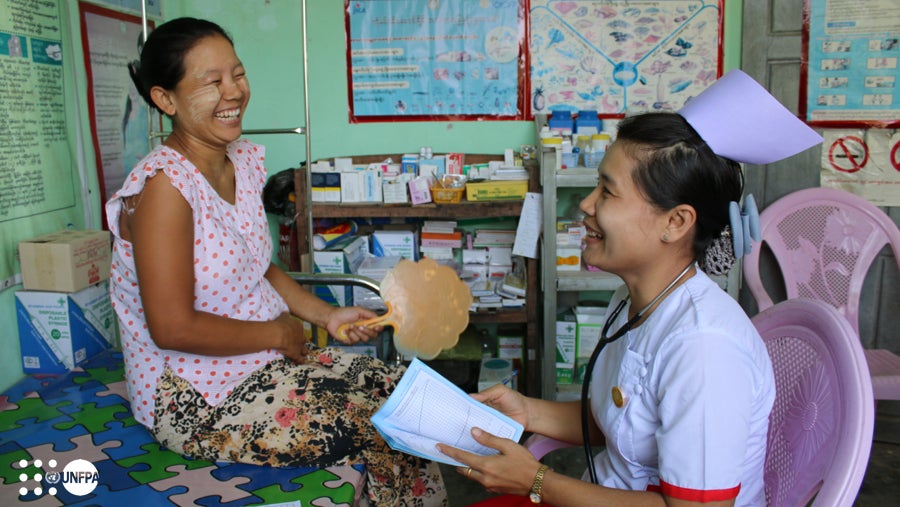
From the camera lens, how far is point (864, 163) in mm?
3213

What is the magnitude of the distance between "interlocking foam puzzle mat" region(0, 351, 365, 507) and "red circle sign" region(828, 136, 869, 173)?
2703 millimetres

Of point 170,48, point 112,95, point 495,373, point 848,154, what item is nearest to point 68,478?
point 170,48

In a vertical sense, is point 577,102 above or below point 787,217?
above

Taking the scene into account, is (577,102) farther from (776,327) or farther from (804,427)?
(804,427)

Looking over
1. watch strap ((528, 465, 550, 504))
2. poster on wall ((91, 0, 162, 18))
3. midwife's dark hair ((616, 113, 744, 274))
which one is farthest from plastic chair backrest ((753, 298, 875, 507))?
poster on wall ((91, 0, 162, 18))

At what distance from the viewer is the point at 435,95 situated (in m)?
3.45

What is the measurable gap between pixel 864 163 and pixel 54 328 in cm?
339

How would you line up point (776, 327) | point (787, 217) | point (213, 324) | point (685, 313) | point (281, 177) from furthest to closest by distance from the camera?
point (281, 177), point (787, 217), point (213, 324), point (776, 327), point (685, 313)

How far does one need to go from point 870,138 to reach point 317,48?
264cm

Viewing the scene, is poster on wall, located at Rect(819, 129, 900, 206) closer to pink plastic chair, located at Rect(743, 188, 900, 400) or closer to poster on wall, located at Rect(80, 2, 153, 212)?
pink plastic chair, located at Rect(743, 188, 900, 400)

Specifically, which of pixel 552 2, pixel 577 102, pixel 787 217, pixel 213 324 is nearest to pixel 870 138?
pixel 787 217

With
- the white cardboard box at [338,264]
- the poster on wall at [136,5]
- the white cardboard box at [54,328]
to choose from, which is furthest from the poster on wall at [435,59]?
the white cardboard box at [54,328]

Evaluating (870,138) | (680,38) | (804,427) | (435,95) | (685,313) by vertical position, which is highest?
(680,38)

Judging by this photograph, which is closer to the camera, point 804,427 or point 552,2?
point 804,427
